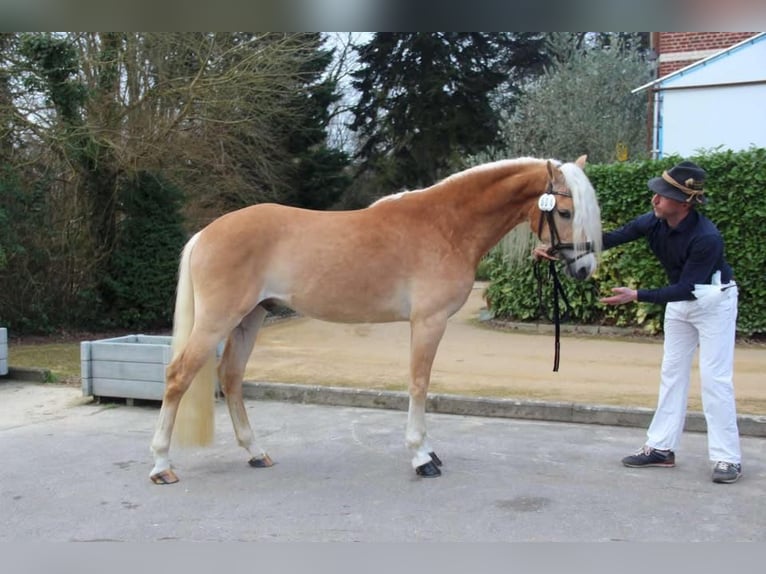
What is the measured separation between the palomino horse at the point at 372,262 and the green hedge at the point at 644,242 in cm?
498

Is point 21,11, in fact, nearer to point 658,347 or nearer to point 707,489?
point 707,489

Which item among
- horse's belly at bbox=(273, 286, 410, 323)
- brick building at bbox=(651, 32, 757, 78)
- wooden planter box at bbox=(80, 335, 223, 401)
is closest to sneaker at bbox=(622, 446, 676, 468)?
horse's belly at bbox=(273, 286, 410, 323)

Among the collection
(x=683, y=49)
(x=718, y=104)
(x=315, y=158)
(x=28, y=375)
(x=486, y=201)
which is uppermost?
(x=683, y=49)

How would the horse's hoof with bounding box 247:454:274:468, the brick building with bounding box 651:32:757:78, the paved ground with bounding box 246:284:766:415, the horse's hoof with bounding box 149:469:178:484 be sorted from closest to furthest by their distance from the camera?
1. the horse's hoof with bounding box 149:469:178:484
2. the horse's hoof with bounding box 247:454:274:468
3. the paved ground with bounding box 246:284:766:415
4. the brick building with bounding box 651:32:757:78

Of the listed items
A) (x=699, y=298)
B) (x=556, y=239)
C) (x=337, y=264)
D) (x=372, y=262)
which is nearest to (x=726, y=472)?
(x=699, y=298)

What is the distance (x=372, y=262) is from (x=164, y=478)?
1920 mm

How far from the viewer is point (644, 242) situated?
1003cm

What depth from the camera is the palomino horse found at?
438 cm

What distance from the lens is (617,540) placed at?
345 centimetres

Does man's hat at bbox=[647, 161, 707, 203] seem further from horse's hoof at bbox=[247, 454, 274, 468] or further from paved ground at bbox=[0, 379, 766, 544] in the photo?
horse's hoof at bbox=[247, 454, 274, 468]

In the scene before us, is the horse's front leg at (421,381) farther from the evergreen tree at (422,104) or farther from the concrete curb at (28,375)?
the evergreen tree at (422,104)

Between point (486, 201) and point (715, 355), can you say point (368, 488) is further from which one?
point (715, 355)

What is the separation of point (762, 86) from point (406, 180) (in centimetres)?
1324

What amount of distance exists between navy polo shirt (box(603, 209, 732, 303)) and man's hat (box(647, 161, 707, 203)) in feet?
0.56
